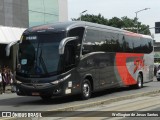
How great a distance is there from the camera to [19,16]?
40.0 meters

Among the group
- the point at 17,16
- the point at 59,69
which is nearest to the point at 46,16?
the point at 17,16

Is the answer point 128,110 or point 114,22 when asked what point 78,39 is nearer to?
point 128,110

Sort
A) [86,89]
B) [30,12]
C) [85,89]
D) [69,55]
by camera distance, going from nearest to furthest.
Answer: [69,55]
[85,89]
[86,89]
[30,12]

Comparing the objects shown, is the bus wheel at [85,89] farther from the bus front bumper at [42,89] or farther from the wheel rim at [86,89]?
the bus front bumper at [42,89]

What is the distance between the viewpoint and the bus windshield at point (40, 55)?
1766 cm

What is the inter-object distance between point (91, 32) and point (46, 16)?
24.0m

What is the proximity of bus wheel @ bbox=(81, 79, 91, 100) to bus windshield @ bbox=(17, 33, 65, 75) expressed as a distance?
2.11 metres

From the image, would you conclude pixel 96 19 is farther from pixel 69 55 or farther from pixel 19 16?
pixel 69 55

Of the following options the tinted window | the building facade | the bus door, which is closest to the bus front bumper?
the tinted window

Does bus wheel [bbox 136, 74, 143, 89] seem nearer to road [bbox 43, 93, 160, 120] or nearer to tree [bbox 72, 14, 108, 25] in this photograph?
road [bbox 43, 93, 160, 120]

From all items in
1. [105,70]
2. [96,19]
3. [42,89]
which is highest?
[96,19]

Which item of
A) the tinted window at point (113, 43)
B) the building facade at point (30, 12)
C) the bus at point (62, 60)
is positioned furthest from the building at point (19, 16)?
the bus at point (62, 60)

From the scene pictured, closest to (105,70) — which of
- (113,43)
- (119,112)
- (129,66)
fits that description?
(113,43)

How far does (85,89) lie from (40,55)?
2914mm
